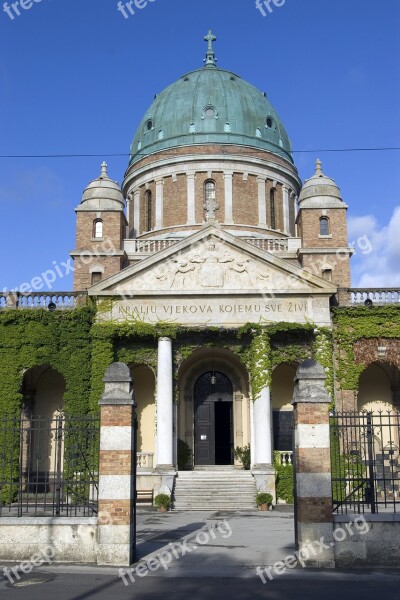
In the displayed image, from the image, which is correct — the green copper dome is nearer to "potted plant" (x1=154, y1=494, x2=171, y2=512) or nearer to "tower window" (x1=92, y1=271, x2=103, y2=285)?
"tower window" (x1=92, y1=271, x2=103, y2=285)

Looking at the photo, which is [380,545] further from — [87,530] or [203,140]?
[203,140]

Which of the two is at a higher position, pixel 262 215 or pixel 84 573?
pixel 262 215

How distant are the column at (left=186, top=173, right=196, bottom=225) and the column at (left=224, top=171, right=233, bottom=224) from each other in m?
1.72

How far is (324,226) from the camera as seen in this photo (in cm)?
3381

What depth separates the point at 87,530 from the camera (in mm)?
13109

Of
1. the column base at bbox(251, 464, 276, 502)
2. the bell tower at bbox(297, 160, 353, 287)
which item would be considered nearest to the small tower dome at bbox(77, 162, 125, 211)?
the bell tower at bbox(297, 160, 353, 287)

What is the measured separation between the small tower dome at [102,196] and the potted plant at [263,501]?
15.5 meters

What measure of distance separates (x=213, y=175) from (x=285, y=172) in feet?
14.3

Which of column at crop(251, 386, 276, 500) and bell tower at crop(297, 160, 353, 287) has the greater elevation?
bell tower at crop(297, 160, 353, 287)

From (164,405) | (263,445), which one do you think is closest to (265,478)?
(263,445)

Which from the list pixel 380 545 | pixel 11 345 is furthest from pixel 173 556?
pixel 11 345

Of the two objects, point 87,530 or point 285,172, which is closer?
point 87,530

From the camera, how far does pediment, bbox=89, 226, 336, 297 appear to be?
28266 millimetres

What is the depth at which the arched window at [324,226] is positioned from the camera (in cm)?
3367
